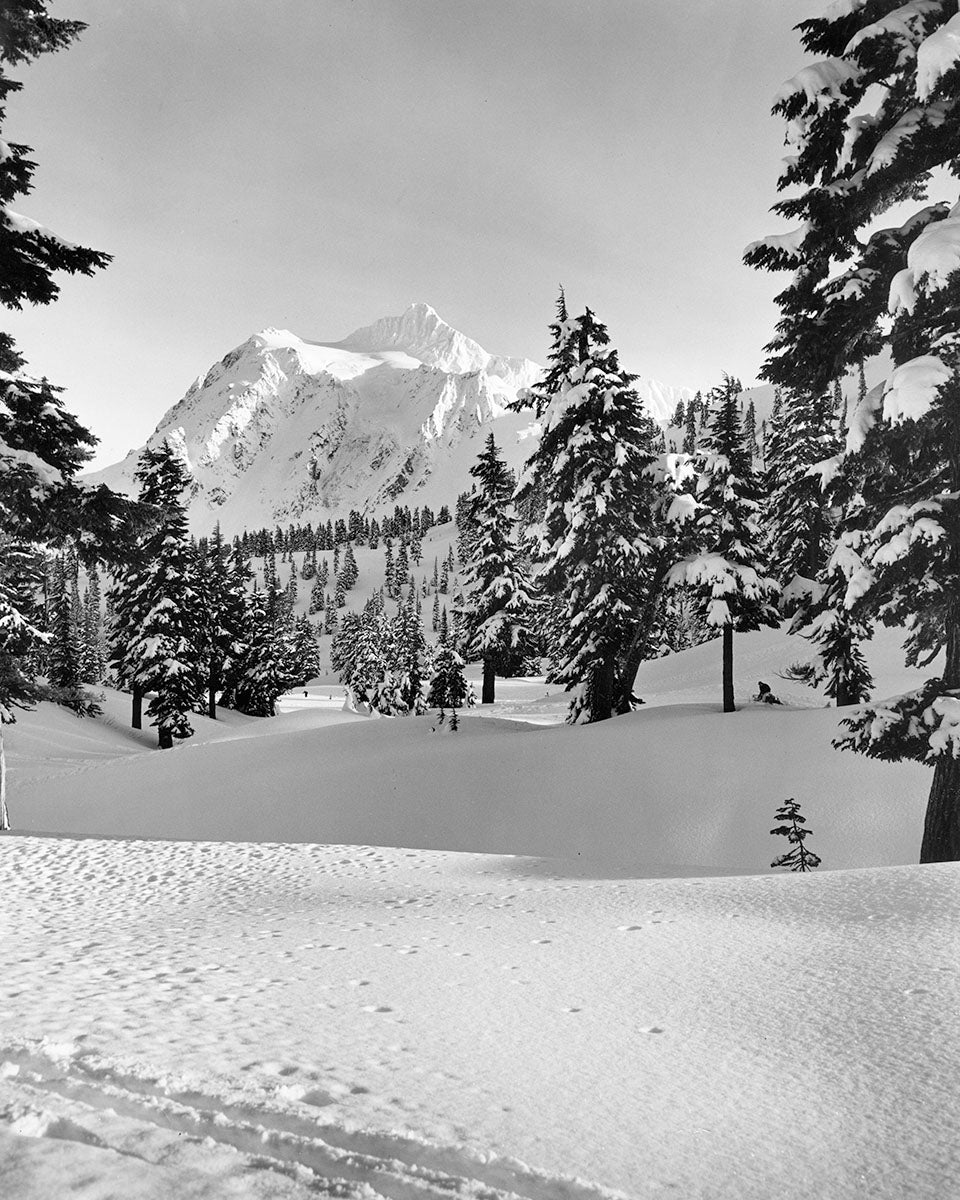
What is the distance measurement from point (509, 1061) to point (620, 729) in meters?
15.5

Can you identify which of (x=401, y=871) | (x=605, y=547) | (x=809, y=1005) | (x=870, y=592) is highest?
(x=605, y=547)

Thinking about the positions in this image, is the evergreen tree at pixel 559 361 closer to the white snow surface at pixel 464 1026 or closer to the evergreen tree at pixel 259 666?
the white snow surface at pixel 464 1026

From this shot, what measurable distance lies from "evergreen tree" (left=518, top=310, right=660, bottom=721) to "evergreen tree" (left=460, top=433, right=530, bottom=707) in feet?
38.1

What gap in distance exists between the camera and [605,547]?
1998cm

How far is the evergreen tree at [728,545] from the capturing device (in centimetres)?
2048

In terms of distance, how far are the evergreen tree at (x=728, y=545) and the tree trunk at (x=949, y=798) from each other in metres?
12.3

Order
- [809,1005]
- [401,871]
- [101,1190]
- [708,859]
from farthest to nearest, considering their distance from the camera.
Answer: [708,859] < [401,871] < [809,1005] < [101,1190]

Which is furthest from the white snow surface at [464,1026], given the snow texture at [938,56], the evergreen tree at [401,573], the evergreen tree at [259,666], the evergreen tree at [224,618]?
the evergreen tree at [401,573]

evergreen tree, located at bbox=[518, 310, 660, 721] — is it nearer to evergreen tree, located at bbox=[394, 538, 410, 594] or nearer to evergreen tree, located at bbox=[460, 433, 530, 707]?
evergreen tree, located at bbox=[460, 433, 530, 707]

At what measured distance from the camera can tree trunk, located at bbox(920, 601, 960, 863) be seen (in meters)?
7.81

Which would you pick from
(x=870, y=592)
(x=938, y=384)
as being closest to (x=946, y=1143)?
(x=938, y=384)

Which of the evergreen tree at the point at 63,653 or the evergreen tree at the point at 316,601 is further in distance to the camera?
the evergreen tree at the point at 316,601

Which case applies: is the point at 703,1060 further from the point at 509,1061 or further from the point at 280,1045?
the point at 280,1045

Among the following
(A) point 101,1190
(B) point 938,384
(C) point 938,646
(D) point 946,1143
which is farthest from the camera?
(C) point 938,646
